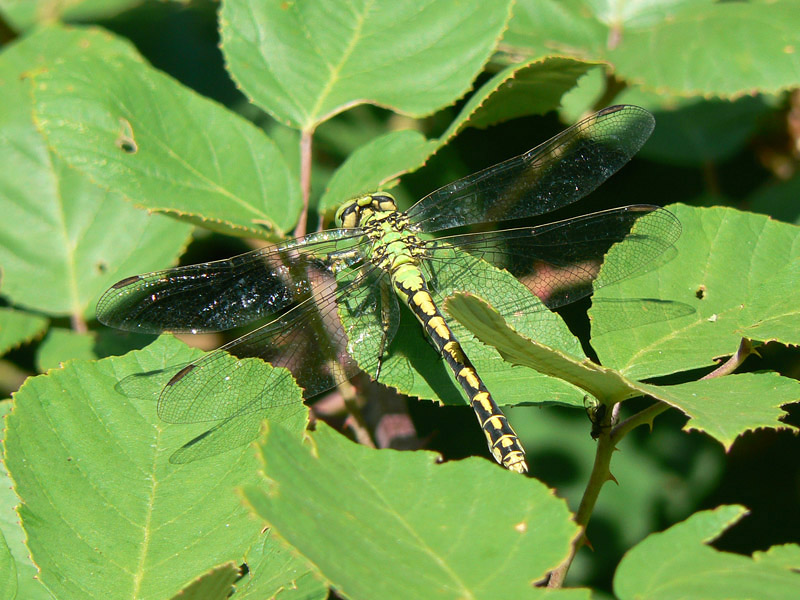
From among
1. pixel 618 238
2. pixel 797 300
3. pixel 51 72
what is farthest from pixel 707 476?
pixel 51 72

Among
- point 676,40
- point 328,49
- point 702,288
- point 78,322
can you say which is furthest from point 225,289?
point 676,40

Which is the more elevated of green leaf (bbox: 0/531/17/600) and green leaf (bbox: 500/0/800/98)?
green leaf (bbox: 500/0/800/98)

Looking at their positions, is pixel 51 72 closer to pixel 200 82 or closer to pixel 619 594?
pixel 200 82

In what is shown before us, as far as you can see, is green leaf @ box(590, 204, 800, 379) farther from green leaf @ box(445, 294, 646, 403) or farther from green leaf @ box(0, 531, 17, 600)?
green leaf @ box(0, 531, 17, 600)

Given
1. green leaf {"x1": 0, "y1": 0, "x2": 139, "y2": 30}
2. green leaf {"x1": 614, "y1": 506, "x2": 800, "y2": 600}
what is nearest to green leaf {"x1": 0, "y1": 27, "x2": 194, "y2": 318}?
green leaf {"x1": 0, "y1": 0, "x2": 139, "y2": 30}

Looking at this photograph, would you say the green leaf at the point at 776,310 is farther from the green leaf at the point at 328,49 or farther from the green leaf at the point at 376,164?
the green leaf at the point at 328,49

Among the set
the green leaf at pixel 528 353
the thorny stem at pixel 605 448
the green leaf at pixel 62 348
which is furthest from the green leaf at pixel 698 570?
the green leaf at pixel 62 348
